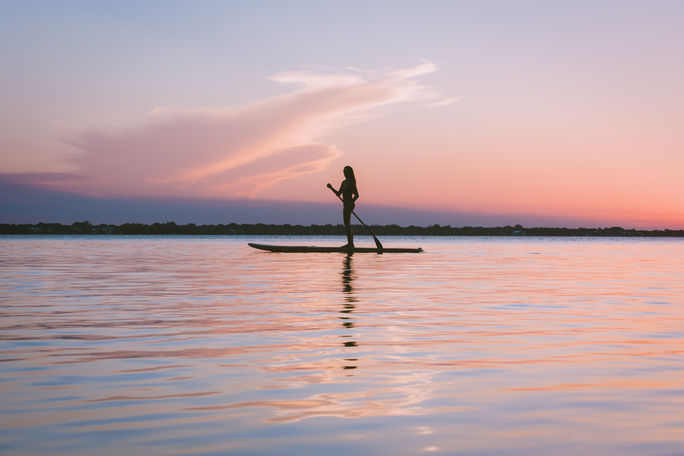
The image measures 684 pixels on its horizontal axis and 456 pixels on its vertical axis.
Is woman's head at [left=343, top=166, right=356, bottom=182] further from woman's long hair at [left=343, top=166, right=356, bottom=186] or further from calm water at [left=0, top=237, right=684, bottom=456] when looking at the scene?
calm water at [left=0, top=237, right=684, bottom=456]

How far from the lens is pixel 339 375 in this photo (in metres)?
6.57

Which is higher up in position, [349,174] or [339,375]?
[349,174]

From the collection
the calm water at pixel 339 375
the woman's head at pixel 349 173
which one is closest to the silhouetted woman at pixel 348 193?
the woman's head at pixel 349 173

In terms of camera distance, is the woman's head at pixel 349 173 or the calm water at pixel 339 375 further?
the woman's head at pixel 349 173

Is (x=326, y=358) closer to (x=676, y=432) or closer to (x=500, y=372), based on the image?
(x=500, y=372)

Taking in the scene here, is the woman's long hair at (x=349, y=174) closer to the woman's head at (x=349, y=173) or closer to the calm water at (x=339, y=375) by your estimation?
the woman's head at (x=349, y=173)

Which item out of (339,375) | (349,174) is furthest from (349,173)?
(339,375)

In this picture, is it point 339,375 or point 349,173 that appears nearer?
→ point 339,375

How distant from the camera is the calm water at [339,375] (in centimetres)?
464

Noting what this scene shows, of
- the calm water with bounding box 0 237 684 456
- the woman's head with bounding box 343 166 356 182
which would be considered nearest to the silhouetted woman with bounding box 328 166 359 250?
the woman's head with bounding box 343 166 356 182

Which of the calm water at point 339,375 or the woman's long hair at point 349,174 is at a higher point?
the woman's long hair at point 349,174

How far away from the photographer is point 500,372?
6852mm

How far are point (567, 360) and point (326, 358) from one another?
2505 mm

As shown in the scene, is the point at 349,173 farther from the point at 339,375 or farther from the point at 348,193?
the point at 339,375
